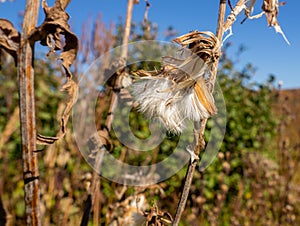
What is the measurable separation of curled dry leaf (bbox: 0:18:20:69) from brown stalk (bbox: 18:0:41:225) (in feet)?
0.11

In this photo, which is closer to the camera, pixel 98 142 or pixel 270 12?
pixel 270 12

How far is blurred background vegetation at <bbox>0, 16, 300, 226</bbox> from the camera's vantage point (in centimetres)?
178

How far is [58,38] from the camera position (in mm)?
486

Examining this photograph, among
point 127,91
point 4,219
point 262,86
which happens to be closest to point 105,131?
point 127,91

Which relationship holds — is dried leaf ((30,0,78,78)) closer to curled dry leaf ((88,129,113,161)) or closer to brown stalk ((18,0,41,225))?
brown stalk ((18,0,41,225))

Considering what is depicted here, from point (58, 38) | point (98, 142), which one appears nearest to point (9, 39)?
point (58, 38)

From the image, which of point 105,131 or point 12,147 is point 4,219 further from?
point 12,147

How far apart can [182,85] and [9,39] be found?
225 mm

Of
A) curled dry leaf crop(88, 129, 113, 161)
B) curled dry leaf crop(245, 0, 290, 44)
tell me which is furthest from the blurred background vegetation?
curled dry leaf crop(245, 0, 290, 44)

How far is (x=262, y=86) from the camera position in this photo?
353cm

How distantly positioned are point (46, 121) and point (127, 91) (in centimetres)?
227

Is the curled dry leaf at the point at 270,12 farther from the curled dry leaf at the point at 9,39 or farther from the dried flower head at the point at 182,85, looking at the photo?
the curled dry leaf at the point at 9,39

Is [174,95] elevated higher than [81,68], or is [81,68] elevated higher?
[81,68]

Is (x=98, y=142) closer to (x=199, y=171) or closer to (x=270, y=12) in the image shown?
(x=270, y=12)
